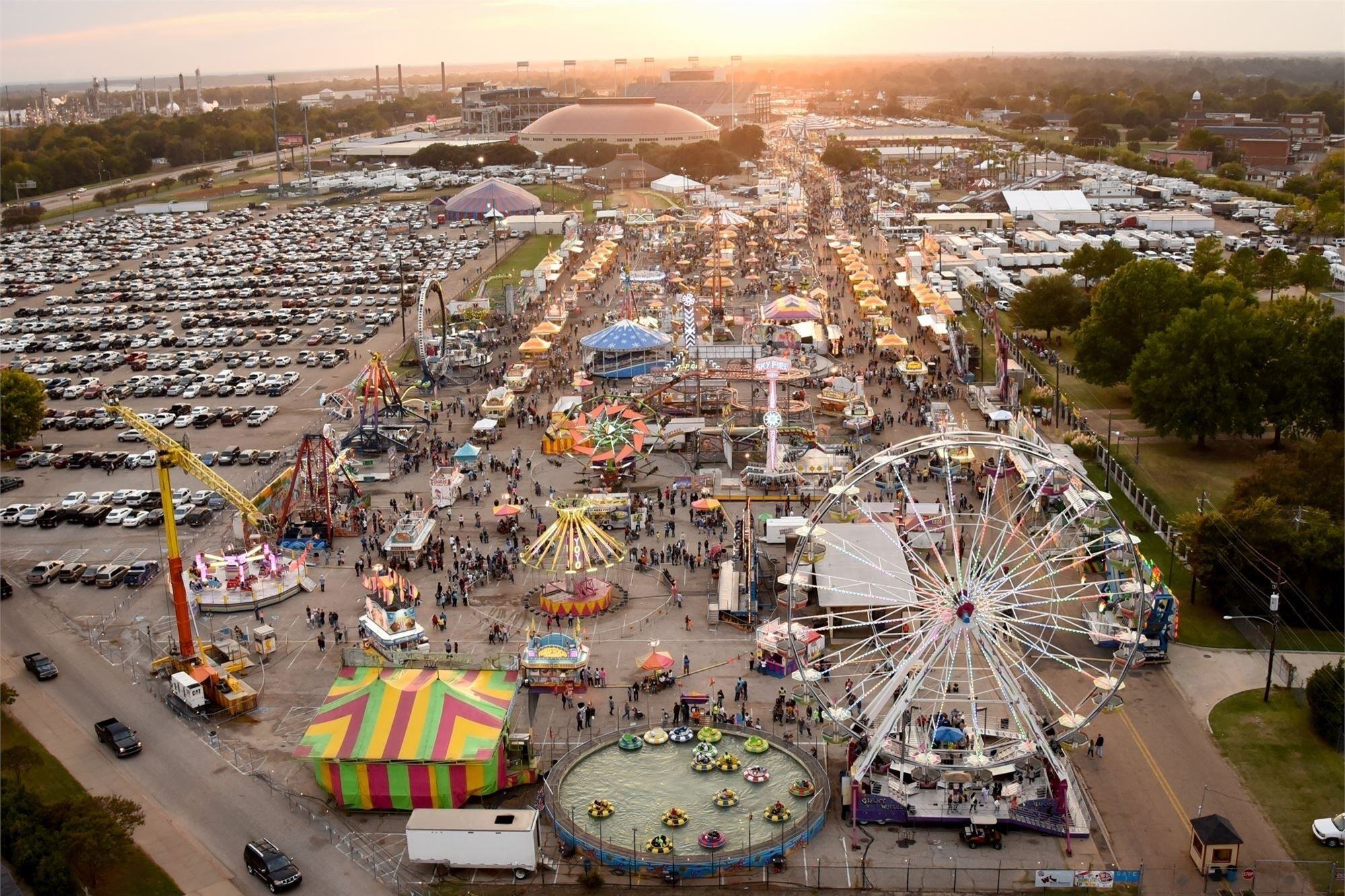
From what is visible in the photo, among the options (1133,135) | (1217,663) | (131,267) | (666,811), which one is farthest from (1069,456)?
(1133,135)

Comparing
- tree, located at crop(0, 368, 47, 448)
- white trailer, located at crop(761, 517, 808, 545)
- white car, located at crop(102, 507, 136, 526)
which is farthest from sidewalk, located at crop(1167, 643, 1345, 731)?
tree, located at crop(0, 368, 47, 448)

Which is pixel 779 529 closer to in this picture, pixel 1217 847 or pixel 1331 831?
pixel 1217 847

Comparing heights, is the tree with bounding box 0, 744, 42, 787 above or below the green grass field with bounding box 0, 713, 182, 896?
above

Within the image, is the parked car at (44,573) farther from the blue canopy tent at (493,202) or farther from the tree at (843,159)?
the tree at (843,159)

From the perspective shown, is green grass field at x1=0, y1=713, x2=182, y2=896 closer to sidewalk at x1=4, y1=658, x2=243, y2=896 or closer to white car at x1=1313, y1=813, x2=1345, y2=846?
sidewalk at x1=4, y1=658, x2=243, y2=896

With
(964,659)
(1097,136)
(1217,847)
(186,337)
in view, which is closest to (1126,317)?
(964,659)

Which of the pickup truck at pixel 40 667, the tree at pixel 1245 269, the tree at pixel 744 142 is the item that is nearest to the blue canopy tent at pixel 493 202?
the tree at pixel 744 142
